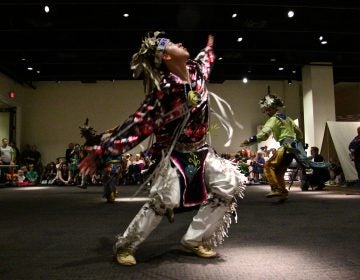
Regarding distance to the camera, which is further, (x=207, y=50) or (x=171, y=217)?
(x=207, y=50)

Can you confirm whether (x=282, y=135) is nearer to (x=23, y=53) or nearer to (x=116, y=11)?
(x=116, y=11)

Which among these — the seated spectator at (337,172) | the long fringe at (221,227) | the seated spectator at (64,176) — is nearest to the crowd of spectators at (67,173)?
the seated spectator at (64,176)

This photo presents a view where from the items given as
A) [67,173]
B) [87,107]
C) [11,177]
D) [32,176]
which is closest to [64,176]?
[67,173]

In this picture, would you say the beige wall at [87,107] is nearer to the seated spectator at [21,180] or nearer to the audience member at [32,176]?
the audience member at [32,176]

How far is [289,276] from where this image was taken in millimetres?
1931

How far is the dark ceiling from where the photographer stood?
8758 millimetres

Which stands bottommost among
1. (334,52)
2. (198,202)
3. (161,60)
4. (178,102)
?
(198,202)

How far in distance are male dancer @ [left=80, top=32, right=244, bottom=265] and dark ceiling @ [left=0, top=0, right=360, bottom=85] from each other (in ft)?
19.9

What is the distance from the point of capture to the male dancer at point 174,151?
2271 millimetres

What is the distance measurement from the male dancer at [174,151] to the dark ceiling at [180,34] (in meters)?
6.06

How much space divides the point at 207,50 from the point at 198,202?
42.1 inches

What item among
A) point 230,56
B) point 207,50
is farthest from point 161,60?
point 230,56

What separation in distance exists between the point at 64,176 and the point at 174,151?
10.8 meters

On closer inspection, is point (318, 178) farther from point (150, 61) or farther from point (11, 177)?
point (11, 177)
